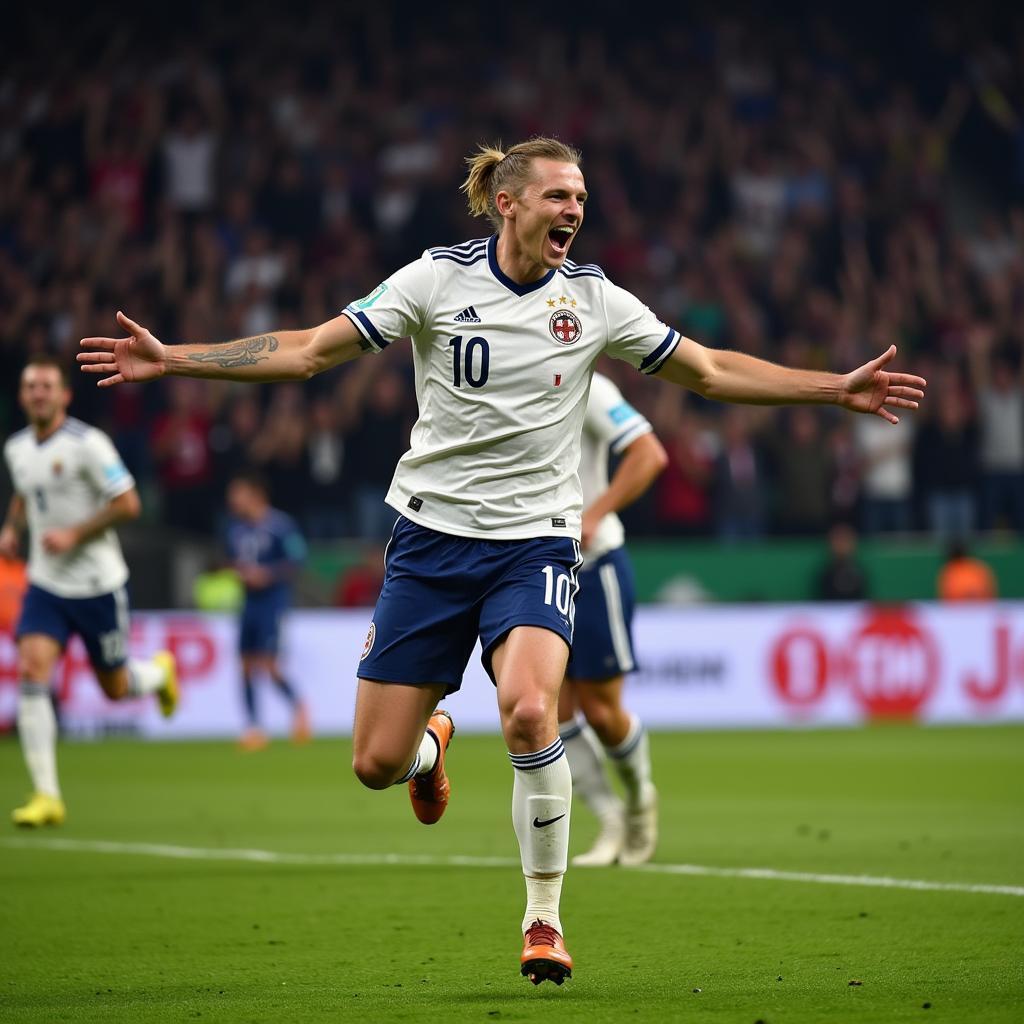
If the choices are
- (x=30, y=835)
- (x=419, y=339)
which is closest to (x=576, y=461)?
(x=419, y=339)

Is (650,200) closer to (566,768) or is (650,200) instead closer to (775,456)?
(775,456)

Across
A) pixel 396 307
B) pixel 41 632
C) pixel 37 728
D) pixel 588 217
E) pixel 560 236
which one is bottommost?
pixel 37 728

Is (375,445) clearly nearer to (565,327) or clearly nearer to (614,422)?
(614,422)

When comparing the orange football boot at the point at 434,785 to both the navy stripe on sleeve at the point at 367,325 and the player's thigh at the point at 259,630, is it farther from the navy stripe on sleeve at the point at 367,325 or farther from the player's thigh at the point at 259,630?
the player's thigh at the point at 259,630

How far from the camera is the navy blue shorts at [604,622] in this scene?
9156 millimetres

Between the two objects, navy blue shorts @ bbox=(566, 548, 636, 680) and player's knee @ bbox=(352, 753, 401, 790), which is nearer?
player's knee @ bbox=(352, 753, 401, 790)

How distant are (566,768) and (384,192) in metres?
18.8

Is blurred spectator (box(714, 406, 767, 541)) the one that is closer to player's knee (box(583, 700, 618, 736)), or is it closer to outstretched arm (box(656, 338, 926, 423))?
player's knee (box(583, 700, 618, 736))

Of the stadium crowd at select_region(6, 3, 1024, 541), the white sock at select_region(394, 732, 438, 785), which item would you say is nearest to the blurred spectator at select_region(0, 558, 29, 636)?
the stadium crowd at select_region(6, 3, 1024, 541)

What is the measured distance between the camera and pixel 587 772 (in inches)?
375

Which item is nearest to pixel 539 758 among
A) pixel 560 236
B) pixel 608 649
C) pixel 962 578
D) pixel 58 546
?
pixel 560 236

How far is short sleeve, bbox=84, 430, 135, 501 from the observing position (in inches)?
443

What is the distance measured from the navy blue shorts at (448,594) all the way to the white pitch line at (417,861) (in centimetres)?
281

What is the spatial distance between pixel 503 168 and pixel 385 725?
1875 millimetres
